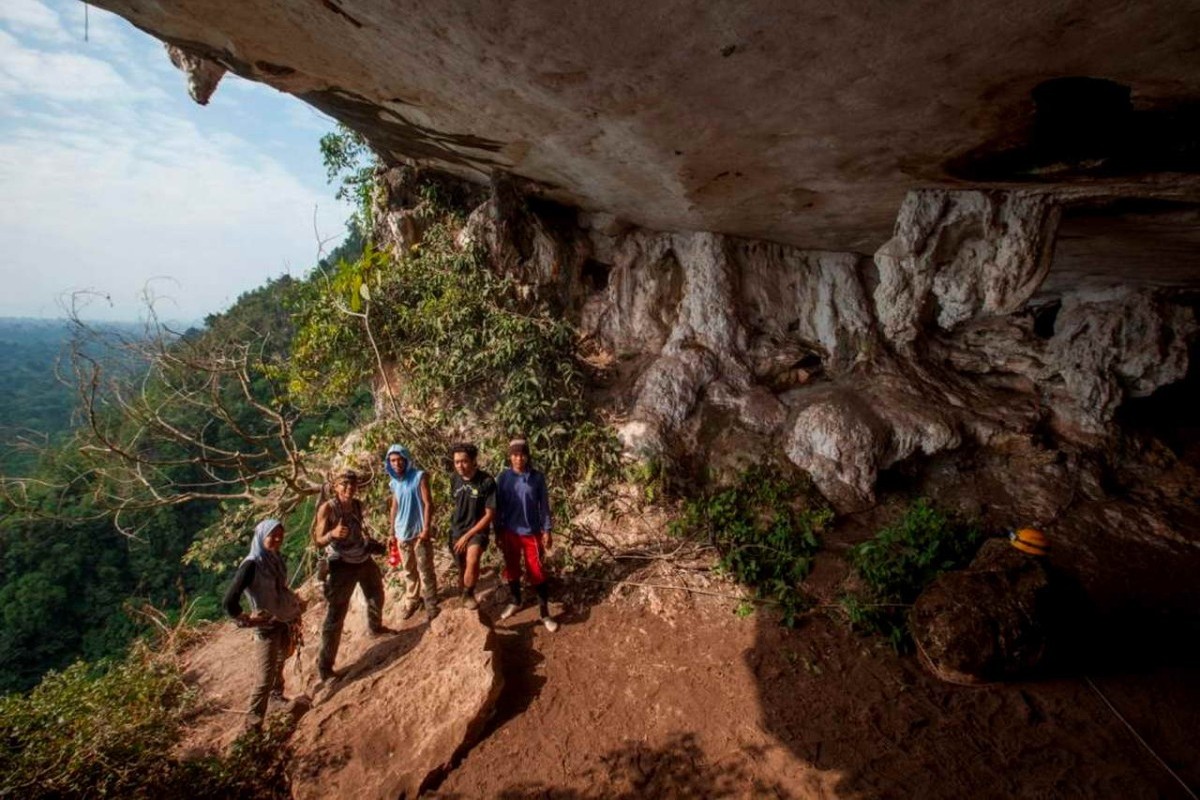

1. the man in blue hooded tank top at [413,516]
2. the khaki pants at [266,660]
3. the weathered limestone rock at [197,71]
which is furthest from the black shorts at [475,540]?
the weathered limestone rock at [197,71]

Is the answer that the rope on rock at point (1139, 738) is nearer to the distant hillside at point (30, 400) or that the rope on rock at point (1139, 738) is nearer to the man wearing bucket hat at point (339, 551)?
the man wearing bucket hat at point (339, 551)

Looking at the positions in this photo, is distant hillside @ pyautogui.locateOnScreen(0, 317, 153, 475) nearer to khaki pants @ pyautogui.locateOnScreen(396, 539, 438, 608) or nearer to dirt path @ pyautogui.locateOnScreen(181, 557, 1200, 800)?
khaki pants @ pyautogui.locateOnScreen(396, 539, 438, 608)

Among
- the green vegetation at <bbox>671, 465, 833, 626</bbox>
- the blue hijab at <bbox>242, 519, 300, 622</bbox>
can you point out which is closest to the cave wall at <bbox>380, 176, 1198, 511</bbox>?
the green vegetation at <bbox>671, 465, 833, 626</bbox>

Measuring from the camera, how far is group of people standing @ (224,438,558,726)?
160 inches

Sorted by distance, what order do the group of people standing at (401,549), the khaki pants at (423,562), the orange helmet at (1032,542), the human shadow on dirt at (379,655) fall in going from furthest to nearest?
the khaki pants at (423,562) → the human shadow on dirt at (379,655) → the orange helmet at (1032,542) → the group of people standing at (401,549)

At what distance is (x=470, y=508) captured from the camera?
4777 mm

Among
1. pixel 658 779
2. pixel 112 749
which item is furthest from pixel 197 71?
pixel 658 779

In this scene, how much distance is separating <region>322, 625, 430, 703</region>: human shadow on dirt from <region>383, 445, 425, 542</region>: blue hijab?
3.27 feet

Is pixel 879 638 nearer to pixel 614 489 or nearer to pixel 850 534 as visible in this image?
pixel 850 534

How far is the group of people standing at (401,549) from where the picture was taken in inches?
160

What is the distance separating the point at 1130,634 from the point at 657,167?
23.1ft

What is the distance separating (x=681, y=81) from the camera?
400cm

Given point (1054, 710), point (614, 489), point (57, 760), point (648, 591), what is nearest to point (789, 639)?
point (648, 591)

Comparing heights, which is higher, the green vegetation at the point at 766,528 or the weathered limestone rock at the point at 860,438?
the weathered limestone rock at the point at 860,438
